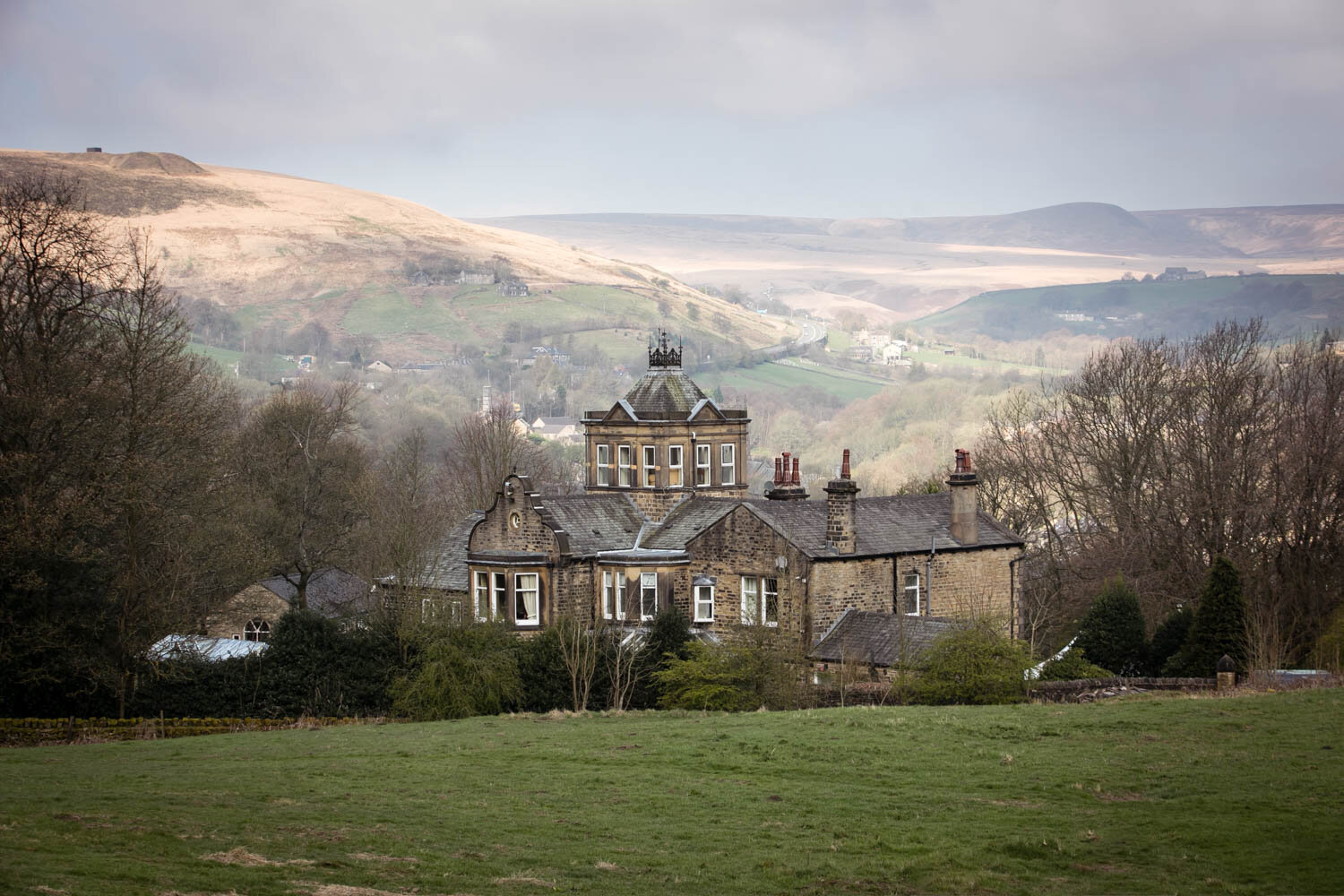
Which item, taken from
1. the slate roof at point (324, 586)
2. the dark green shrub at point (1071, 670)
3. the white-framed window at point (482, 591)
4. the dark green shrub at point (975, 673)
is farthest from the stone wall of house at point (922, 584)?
the slate roof at point (324, 586)

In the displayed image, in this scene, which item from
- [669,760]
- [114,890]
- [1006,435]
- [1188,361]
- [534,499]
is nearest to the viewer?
[114,890]

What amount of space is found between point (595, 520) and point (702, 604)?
5.00 meters

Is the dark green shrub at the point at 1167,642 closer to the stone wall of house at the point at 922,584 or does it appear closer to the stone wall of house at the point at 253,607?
the stone wall of house at the point at 922,584

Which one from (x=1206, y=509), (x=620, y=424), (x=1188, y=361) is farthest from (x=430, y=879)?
(x=1188, y=361)

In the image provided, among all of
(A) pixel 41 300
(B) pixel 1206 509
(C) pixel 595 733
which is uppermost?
(A) pixel 41 300

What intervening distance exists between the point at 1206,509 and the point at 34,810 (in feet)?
167

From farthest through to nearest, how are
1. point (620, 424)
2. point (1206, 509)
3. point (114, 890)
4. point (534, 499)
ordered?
1. point (1206, 509)
2. point (620, 424)
3. point (534, 499)
4. point (114, 890)

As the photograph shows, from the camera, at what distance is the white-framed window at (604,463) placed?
171 feet

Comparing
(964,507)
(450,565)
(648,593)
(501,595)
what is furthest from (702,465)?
(450,565)

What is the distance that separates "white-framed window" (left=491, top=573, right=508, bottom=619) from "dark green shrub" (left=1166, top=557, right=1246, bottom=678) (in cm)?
2123

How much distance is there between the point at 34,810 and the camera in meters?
19.7

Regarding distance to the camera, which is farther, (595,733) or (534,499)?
(534,499)

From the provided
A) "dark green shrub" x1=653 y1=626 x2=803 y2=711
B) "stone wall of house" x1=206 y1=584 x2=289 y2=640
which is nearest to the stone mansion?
"dark green shrub" x1=653 y1=626 x2=803 y2=711

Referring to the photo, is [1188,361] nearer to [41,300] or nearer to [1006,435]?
[1006,435]
